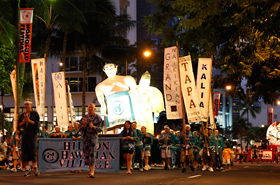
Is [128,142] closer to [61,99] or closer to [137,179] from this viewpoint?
[137,179]

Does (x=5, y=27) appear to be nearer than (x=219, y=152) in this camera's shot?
No

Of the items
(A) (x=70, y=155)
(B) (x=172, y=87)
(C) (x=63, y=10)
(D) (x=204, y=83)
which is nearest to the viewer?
(A) (x=70, y=155)

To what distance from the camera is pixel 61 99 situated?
21.3 metres

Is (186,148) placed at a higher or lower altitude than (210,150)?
higher

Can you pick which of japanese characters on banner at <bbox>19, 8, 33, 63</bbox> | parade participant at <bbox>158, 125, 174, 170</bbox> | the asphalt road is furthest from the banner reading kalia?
japanese characters on banner at <bbox>19, 8, 33, 63</bbox>

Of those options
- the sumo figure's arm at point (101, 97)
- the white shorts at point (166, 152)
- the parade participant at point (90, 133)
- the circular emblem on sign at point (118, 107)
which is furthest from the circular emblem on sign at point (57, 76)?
the parade participant at point (90, 133)

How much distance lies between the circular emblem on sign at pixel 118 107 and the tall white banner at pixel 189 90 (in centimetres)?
411

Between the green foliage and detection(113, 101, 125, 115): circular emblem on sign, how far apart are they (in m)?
3.31

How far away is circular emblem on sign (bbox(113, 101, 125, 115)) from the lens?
2159 cm

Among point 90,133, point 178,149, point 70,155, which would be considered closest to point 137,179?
point 90,133

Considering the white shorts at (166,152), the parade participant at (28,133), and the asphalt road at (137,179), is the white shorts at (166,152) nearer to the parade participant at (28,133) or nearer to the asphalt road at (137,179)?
the asphalt road at (137,179)

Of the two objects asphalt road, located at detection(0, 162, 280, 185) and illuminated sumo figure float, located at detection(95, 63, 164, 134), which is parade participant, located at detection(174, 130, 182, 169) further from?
asphalt road, located at detection(0, 162, 280, 185)

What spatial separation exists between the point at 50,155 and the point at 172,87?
5162mm

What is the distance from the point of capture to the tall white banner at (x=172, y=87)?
679 inches
